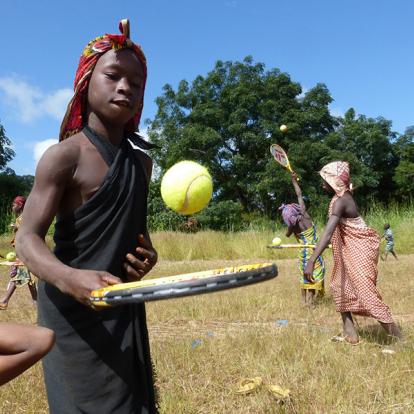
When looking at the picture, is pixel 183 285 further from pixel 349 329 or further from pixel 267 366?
pixel 349 329

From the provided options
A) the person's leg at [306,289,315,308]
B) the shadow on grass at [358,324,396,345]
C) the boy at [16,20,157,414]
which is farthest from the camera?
the person's leg at [306,289,315,308]

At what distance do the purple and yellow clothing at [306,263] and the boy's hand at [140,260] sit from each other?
506 cm

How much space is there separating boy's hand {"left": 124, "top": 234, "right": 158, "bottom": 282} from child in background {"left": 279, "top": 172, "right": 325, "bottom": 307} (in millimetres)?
5149

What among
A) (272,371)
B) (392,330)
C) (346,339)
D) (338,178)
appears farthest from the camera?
(338,178)

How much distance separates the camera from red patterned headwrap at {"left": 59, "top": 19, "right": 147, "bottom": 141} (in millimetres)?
1897

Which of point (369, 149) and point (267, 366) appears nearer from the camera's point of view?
point (267, 366)

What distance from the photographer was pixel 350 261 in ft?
15.3

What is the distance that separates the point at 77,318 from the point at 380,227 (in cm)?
1658

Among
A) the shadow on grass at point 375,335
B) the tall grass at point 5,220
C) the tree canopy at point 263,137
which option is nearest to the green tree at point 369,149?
the tree canopy at point 263,137

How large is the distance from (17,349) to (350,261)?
3.82 m

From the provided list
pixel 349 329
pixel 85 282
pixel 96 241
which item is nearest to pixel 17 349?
pixel 85 282

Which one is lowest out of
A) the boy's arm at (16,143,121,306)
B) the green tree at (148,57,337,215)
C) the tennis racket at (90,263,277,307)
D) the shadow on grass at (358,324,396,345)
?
the shadow on grass at (358,324,396,345)

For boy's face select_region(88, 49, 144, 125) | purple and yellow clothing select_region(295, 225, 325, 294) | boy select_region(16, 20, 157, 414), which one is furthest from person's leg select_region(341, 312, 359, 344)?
boy's face select_region(88, 49, 144, 125)

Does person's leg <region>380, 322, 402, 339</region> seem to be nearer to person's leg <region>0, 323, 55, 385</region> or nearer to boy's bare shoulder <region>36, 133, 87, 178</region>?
boy's bare shoulder <region>36, 133, 87, 178</region>
